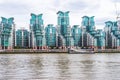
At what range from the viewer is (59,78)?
37719 mm

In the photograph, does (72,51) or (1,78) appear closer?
(1,78)

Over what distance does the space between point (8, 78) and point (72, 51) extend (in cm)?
16013

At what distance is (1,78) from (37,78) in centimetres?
306

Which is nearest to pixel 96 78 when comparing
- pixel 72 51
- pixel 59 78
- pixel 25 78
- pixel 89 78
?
pixel 89 78

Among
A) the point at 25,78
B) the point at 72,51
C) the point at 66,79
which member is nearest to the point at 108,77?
the point at 66,79

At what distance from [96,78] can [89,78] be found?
0.59 meters

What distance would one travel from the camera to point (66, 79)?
36875 mm

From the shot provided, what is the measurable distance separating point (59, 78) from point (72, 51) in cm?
16014

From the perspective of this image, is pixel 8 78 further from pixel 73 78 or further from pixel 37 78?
pixel 73 78

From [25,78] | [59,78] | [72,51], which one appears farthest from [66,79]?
[72,51]

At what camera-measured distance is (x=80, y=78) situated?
3778cm

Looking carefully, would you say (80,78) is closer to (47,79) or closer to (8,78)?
(47,79)

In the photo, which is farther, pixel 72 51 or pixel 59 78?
pixel 72 51

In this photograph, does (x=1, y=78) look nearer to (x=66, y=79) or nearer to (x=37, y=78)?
(x=37, y=78)
